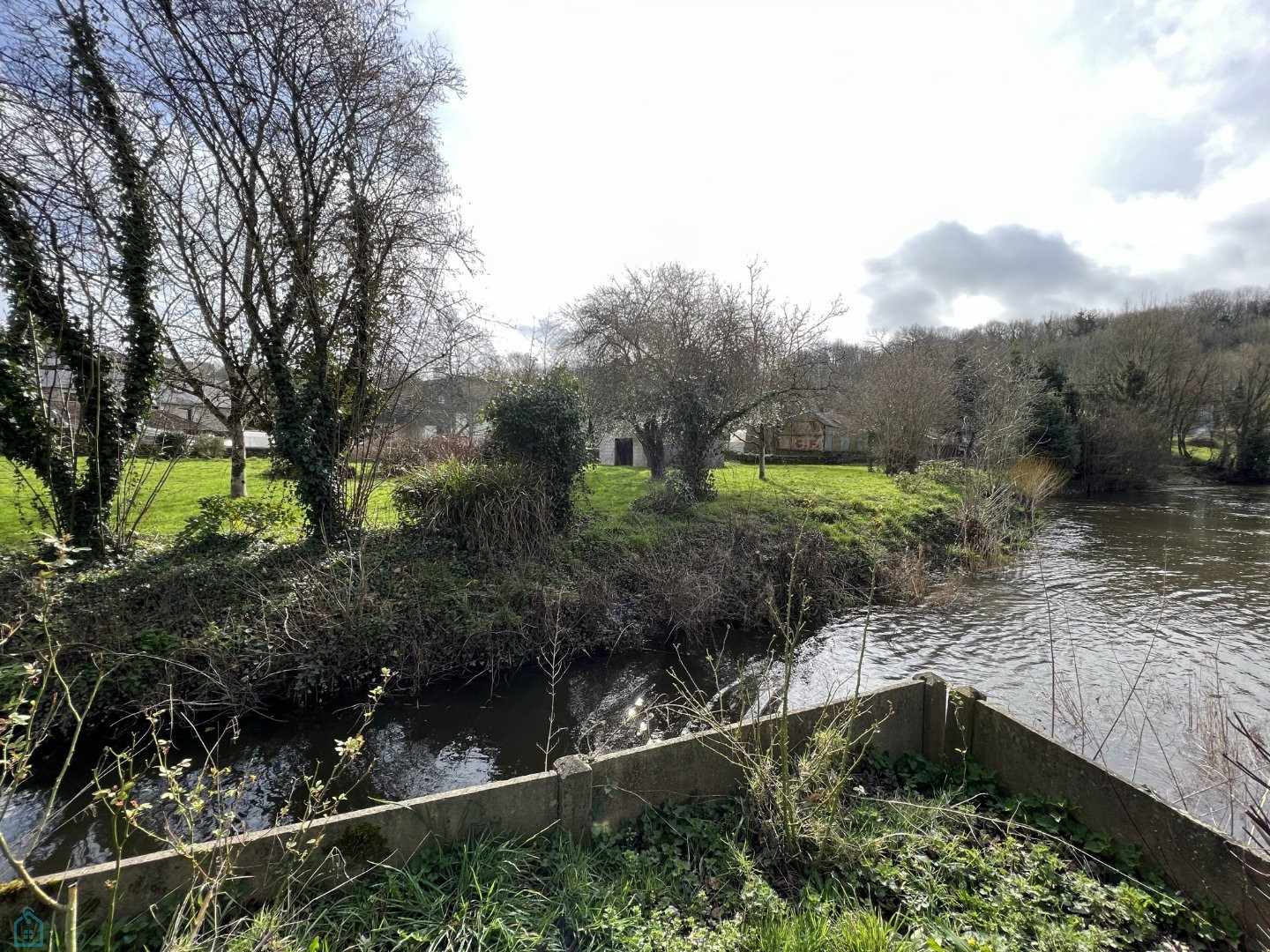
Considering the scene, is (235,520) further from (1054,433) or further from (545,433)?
(1054,433)

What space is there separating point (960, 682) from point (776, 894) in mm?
5887

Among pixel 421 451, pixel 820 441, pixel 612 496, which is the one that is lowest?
pixel 612 496

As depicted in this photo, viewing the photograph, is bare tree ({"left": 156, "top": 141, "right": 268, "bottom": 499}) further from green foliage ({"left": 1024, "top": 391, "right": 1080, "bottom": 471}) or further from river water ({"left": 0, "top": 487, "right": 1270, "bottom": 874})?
green foliage ({"left": 1024, "top": 391, "right": 1080, "bottom": 471})

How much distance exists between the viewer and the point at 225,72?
848 centimetres

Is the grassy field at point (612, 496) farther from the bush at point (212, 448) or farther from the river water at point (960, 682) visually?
the river water at point (960, 682)

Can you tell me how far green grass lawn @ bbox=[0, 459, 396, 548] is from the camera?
8516 millimetres

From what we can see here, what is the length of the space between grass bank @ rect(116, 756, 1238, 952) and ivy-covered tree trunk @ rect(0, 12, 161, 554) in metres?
8.09

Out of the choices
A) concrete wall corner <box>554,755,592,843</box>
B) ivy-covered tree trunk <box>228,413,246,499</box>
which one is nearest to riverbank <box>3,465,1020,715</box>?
concrete wall corner <box>554,755,592,843</box>

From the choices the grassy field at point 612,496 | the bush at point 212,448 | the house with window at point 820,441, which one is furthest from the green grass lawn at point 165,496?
the house with window at point 820,441

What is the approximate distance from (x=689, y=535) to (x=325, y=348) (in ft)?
25.0

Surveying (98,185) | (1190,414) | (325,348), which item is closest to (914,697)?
(325,348)

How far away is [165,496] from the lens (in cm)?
1275

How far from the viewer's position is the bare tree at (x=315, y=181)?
8.38m

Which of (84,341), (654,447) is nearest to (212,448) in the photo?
(84,341)
